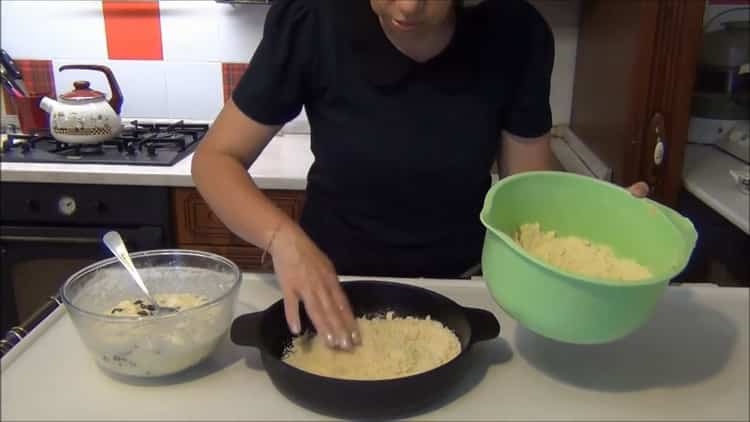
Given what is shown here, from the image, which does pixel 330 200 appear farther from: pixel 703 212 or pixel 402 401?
pixel 703 212

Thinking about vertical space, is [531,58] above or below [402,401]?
above

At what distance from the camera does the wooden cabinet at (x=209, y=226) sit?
1.52m

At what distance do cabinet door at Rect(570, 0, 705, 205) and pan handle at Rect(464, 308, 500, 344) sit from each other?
0.88 m

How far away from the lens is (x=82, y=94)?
1.64m

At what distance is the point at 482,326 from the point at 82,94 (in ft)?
4.11

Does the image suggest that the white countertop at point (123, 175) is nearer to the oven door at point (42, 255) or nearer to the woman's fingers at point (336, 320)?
the oven door at point (42, 255)

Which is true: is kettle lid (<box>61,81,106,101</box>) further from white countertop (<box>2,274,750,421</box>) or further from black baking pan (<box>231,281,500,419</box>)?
black baking pan (<box>231,281,500,419</box>)

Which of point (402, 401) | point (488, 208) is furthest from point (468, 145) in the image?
point (402, 401)

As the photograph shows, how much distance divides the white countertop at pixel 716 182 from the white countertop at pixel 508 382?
1.59 ft

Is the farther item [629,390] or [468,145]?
[468,145]

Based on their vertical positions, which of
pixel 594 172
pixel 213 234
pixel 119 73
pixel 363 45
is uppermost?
pixel 363 45

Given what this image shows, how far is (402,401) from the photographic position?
62 cm

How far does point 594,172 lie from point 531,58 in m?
0.70

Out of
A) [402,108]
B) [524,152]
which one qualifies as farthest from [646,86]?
[402,108]
